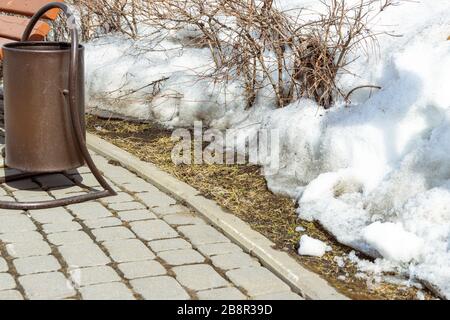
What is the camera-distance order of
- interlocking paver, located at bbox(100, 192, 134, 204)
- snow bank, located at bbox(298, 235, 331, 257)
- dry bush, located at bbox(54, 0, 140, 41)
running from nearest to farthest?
snow bank, located at bbox(298, 235, 331, 257)
interlocking paver, located at bbox(100, 192, 134, 204)
dry bush, located at bbox(54, 0, 140, 41)

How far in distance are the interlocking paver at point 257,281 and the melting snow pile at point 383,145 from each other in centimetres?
36

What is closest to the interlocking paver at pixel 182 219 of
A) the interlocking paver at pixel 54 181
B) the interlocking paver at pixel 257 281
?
the interlocking paver at pixel 257 281

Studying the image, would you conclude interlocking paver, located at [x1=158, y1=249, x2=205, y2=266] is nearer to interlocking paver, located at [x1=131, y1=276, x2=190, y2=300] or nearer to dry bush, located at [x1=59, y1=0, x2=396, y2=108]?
interlocking paver, located at [x1=131, y1=276, x2=190, y2=300]

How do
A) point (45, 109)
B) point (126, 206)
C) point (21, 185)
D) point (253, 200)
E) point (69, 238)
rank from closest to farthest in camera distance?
point (69, 238) < point (45, 109) < point (126, 206) < point (253, 200) < point (21, 185)

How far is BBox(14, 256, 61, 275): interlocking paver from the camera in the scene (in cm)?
361

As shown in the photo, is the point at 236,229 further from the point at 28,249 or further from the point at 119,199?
the point at 28,249

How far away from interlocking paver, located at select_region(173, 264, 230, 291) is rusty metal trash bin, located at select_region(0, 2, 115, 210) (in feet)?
4.04

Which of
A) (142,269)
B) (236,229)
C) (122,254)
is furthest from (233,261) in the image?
(122,254)

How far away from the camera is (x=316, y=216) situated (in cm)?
432

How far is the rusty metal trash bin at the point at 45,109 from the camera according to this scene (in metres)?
4.41

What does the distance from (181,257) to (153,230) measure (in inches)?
16.6

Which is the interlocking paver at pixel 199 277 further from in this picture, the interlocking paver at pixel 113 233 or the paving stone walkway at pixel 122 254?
the interlocking paver at pixel 113 233

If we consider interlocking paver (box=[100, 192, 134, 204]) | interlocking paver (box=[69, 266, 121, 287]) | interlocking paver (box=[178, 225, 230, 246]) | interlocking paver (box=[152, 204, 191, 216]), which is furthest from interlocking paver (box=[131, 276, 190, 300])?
interlocking paver (box=[100, 192, 134, 204])

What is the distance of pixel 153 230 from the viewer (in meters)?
4.18
